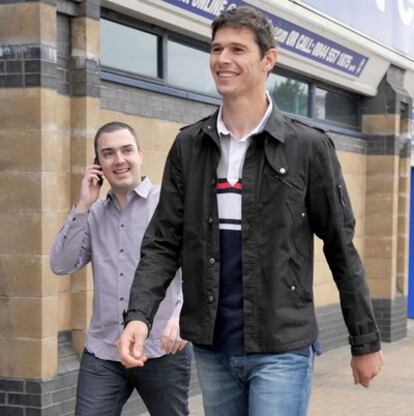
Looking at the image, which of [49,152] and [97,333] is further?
[49,152]

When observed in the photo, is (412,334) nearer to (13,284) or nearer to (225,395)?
(13,284)

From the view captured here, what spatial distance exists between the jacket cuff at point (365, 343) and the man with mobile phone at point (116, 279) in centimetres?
104

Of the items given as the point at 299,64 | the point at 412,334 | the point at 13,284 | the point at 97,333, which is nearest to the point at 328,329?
the point at 412,334

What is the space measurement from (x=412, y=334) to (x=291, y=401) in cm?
947

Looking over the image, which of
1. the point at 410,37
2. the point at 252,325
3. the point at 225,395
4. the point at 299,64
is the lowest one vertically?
the point at 225,395

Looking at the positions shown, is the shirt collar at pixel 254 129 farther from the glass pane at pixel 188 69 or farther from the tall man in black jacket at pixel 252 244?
the glass pane at pixel 188 69

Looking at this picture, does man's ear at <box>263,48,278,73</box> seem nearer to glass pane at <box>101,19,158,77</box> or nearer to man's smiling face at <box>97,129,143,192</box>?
man's smiling face at <box>97,129,143,192</box>

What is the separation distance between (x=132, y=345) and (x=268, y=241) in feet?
1.72

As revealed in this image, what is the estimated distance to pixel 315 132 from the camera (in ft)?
9.27

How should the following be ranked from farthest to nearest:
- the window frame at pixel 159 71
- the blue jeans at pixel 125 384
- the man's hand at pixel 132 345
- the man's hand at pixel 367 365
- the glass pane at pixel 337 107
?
the glass pane at pixel 337 107, the window frame at pixel 159 71, the blue jeans at pixel 125 384, the man's hand at pixel 367 365, the man's hand at pixel 132 345

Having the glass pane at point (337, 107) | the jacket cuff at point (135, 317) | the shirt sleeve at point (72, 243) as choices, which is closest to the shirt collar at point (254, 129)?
the jacket cuff at point (135, 317)

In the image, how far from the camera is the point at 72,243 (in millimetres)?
3777

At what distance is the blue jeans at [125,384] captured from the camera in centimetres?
371

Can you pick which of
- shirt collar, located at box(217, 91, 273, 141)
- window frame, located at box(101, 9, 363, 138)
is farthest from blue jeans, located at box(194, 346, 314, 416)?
window frame, located at box(101, 9, 363, 138)
